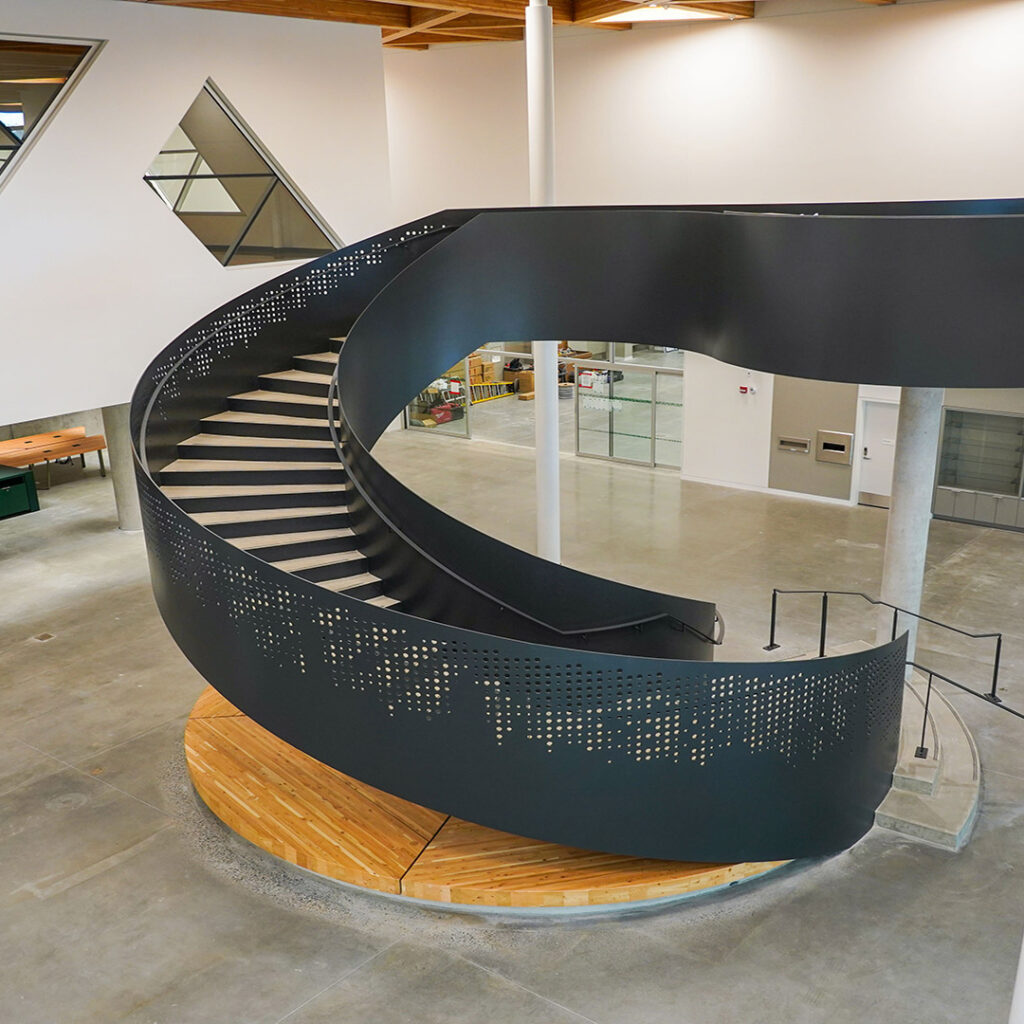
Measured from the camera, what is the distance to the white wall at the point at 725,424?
58.1 ft

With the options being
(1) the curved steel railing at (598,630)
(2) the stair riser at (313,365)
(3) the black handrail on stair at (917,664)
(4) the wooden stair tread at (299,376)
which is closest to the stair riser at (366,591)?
(1) the curved steel railing at (598,630)

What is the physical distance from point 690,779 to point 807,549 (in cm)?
856

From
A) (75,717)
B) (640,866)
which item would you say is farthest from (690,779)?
(75,717)

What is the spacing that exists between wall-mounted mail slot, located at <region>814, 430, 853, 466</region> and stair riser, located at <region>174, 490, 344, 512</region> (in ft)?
32.9

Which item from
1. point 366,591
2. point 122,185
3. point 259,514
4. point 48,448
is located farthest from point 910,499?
point 48,448

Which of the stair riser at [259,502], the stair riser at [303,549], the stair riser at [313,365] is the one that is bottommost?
the stair riser at [303,549]

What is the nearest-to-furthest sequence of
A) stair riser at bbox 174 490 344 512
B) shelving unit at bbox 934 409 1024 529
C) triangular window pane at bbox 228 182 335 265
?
1. stair riser at bbox 174 490 344 512
2. triangular window pane at bbox 228 182 335 265
3. shelving unit at bbox 934 409 1024 529

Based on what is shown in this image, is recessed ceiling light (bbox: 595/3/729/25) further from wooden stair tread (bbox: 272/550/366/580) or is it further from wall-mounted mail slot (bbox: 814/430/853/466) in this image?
wooden stair tread (bbox: 272/550/366/580)

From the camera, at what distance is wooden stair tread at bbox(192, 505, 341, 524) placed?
8.89 m

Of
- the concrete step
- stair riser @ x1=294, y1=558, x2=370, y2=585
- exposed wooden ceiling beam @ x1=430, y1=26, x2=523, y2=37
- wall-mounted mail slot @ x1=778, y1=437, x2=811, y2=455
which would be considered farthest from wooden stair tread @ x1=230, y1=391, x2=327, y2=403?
wall-mounted mail slot @ x1=778, y1=437, x2=811, y2=455

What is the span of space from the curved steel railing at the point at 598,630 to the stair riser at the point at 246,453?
0.68 feet

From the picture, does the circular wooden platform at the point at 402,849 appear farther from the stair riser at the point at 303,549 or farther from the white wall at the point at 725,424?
the white wall at the point at 725,424

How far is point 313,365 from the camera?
11195 millimetres

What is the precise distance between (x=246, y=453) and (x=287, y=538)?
130 cm
